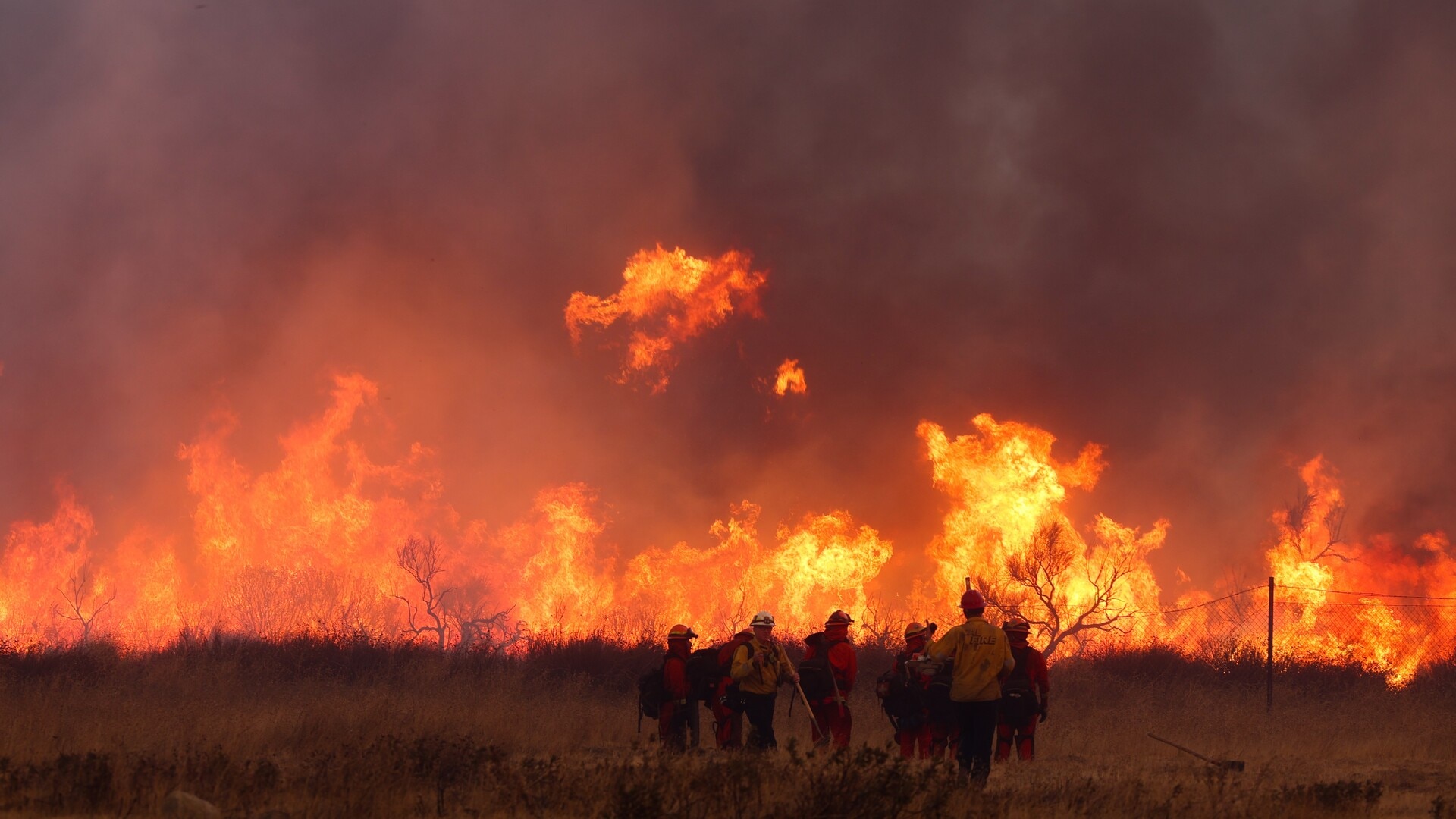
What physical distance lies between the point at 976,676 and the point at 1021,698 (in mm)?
2227

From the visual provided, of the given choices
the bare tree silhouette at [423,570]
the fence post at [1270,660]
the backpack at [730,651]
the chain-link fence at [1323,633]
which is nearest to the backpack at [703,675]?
the backpack at [730,651]

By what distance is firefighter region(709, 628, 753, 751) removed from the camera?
1408 cm

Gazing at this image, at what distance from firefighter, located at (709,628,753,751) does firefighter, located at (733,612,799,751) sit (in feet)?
0.24

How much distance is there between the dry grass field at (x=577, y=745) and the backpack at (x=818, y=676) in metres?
0.74

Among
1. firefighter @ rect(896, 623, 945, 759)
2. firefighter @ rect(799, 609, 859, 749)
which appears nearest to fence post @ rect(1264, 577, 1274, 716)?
firefighter @ rect(896, 623, 945, 759)

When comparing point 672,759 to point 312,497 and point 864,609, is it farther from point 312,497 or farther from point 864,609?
point 312,497

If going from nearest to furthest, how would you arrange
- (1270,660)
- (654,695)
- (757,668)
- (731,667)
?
(757,668) < (731,667) < (654,695) < (1270,660)

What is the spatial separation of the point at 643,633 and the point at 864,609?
402 inches

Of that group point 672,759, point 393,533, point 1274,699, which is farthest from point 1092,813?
point 393,533

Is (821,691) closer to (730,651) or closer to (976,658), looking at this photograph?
(730,651)

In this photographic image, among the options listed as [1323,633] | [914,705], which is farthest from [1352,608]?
[914,705]

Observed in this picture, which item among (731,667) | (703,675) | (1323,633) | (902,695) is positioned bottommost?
(902,695)

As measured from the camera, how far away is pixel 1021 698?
1370 centimetres

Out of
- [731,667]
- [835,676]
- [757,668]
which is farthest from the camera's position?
[835,676]
